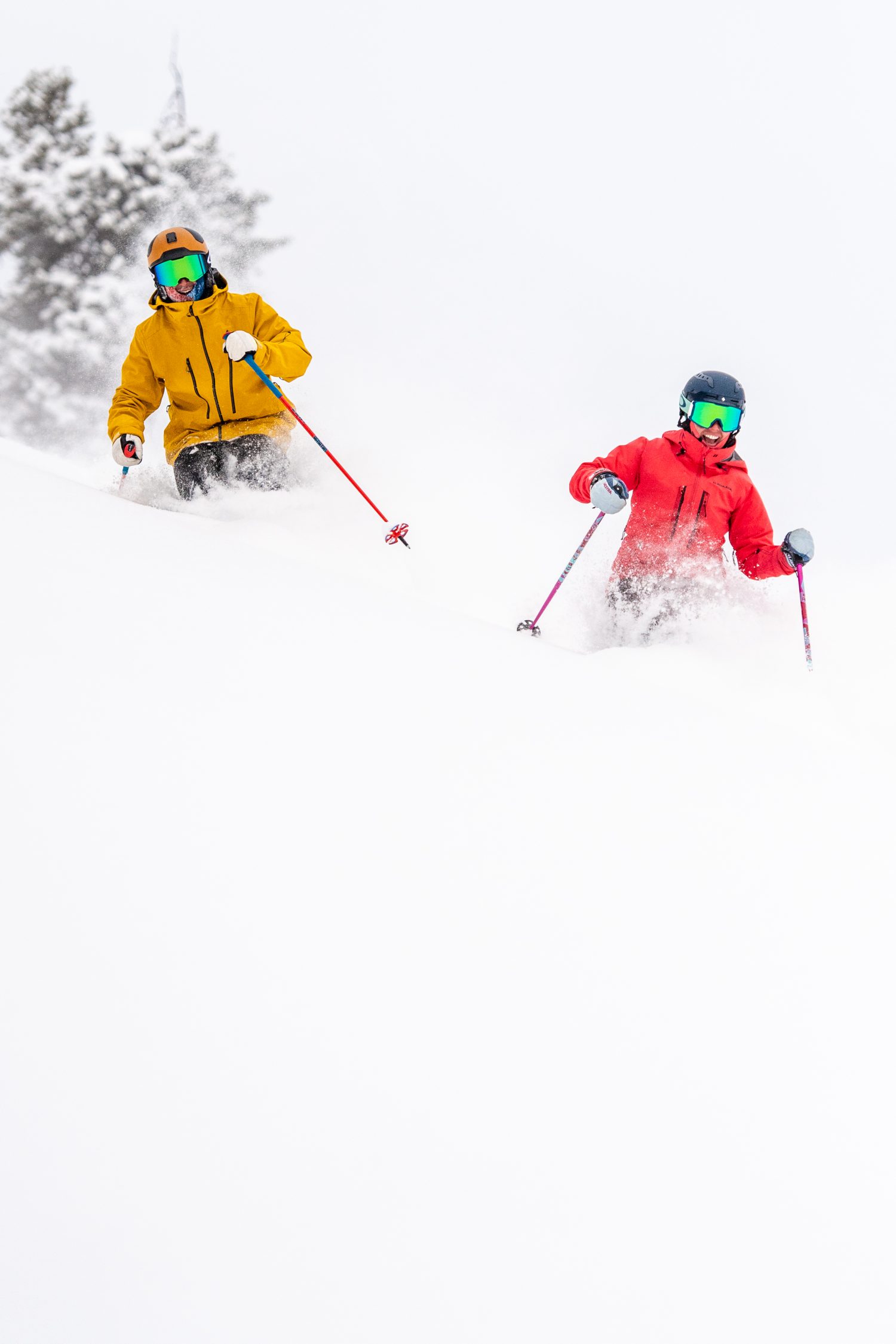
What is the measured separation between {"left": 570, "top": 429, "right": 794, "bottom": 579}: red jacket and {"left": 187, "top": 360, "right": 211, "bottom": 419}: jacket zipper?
192 centimetres

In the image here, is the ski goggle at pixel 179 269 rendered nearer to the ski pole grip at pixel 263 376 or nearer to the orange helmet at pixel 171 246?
the orange helmet at pixel 171 246

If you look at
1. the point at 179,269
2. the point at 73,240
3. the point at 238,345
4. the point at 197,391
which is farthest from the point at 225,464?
the point at 73,240

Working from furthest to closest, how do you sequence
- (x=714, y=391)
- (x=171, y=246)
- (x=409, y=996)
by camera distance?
1. (x=171, y=246)
2. (x=714, y=391)
3. (x=409, y=996)

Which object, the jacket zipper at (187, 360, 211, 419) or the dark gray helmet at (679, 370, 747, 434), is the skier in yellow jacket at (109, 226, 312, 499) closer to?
the jacket zipper at (187, 360, 211, 419)

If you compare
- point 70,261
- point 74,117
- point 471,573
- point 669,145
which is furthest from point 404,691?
point 669,145

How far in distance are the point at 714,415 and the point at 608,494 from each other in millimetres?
631

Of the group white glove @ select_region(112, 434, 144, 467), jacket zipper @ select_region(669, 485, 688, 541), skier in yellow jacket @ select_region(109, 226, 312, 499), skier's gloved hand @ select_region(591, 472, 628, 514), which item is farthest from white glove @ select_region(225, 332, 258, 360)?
jacket zipper @ select_region(669, 485, 688, 541)

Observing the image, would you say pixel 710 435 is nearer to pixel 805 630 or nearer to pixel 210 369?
pixel 805 630

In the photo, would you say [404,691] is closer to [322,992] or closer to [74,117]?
[322,992]

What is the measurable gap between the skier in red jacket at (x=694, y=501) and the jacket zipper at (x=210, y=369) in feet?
6.15

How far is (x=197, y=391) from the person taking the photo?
16.6 ft

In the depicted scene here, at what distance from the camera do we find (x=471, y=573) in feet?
24.8

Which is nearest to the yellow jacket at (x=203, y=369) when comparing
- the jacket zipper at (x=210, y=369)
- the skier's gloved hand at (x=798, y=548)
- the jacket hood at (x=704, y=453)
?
the jacket zipper at (x=210, y=369)

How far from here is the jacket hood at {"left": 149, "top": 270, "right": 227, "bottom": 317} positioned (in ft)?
15.7
